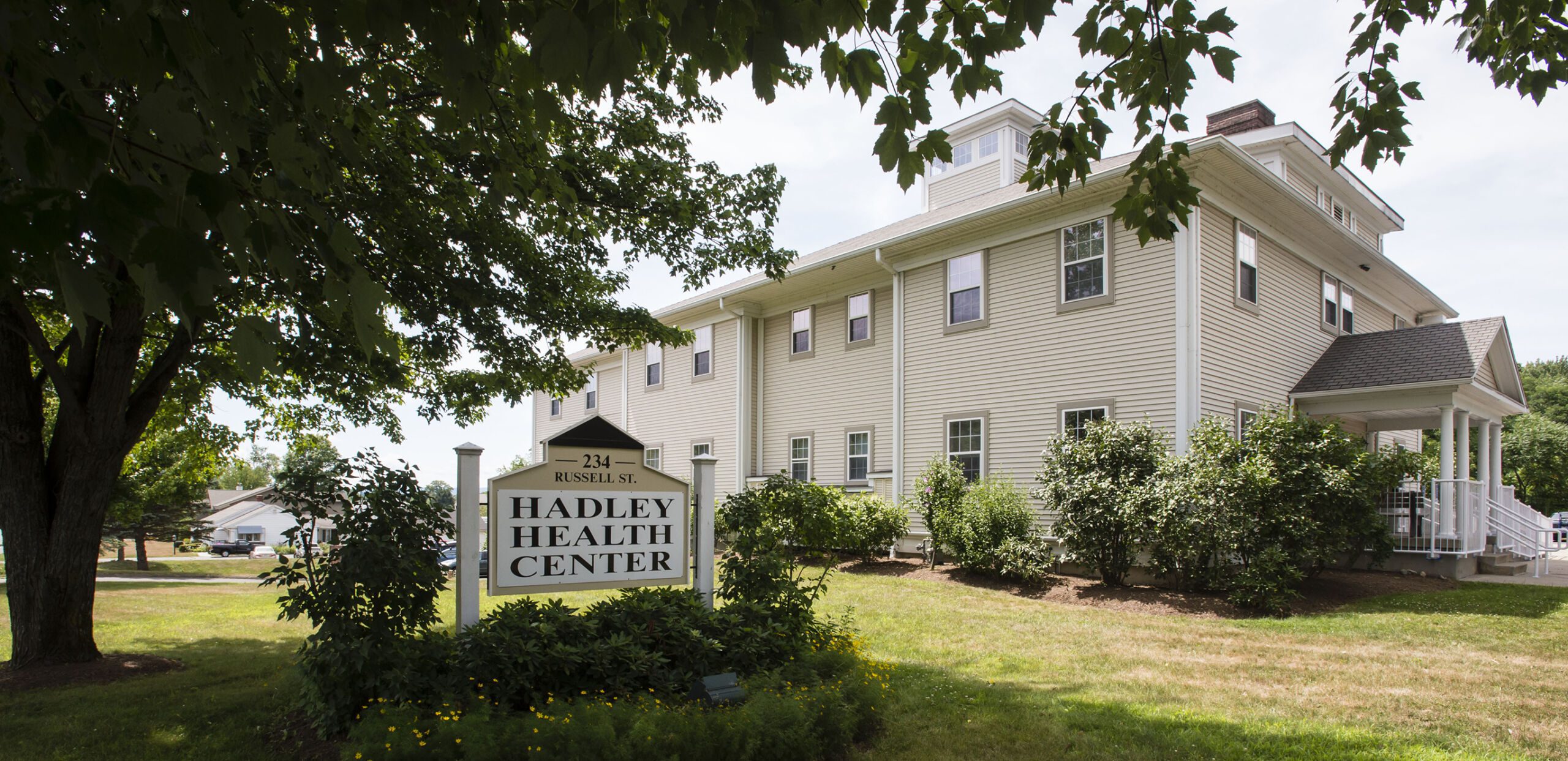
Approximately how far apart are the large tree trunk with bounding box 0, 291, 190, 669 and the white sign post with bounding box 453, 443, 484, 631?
336cm

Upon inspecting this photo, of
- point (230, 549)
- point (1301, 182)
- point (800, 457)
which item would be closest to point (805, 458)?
point (800, 457)

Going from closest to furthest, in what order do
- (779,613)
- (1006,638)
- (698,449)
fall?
(779,613) → (1006,638) → (698,449)

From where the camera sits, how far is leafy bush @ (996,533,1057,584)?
39.2 ft

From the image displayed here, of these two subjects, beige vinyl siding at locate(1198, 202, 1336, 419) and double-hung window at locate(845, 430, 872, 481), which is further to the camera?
double-hung window at locate(845, 430, 872, 481)

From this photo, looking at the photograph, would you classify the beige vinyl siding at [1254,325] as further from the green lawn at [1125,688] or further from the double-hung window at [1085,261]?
the green lawn at [1125,688]

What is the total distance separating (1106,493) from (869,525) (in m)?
4.49

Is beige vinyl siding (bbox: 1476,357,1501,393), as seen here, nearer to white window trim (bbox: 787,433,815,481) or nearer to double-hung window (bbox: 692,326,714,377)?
white window trim (bbox: 787,433,815,481)

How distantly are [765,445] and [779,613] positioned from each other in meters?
13.0

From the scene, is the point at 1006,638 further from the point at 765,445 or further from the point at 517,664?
the point at 765,445

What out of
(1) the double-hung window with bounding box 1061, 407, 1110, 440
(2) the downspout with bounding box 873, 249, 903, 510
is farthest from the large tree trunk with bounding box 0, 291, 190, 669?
(1) the double-hung window with bounding box 1061, 407, 1110, 440

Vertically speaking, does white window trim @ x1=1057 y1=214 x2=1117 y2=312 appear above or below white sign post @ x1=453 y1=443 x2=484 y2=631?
above

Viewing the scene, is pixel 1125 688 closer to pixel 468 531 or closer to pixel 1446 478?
pixel 468 531

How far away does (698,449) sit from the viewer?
69.7 ft

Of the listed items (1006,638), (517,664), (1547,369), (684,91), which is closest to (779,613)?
(517,664)
